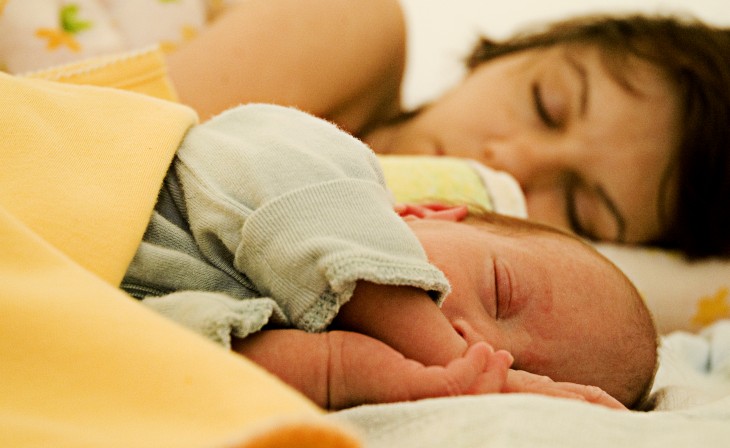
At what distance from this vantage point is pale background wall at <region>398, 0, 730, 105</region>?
79.5 inches

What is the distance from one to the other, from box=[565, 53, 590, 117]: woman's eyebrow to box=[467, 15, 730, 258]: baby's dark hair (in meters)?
0.05

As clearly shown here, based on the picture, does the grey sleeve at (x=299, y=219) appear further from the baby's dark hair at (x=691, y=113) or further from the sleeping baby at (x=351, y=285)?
the baby's dark hair at (x=691, y=113)

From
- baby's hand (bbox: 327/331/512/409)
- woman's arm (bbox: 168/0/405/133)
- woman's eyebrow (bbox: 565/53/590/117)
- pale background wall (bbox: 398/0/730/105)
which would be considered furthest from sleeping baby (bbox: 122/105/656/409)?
pale background wall (bbox: 398/0/730/105)

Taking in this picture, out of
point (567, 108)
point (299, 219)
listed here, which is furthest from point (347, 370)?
point (567, 108)

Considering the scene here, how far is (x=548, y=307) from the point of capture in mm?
661

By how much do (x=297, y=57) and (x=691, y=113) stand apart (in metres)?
0.82

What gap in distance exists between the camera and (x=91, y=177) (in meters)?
0.54

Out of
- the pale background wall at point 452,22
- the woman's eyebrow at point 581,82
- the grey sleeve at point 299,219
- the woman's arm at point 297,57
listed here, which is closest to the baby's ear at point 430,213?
the grey sleeve at point 299,219

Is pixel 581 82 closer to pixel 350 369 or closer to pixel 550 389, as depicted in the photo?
pixel 550 389

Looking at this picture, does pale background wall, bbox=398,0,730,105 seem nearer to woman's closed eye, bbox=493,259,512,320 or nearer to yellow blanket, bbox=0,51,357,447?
woman's closed eye, bbox=493,259,512,320

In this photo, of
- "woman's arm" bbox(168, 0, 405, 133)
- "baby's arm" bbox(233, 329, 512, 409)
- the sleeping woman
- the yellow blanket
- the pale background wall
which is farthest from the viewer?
the pale background wall

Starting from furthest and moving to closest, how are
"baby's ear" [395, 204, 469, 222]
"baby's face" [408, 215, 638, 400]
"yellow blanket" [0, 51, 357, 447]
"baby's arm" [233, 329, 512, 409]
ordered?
1. "baby's ear" [395, 204, 469, 222]
2. "baby's face" [408, 215, 638, 400]
3. "baby's arm" [233, 329, 512, 409]
4. "yellow blanket" [0, 51, 357, 447]

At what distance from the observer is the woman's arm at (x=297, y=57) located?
1126mm

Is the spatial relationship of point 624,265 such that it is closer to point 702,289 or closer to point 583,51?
point 702,289
